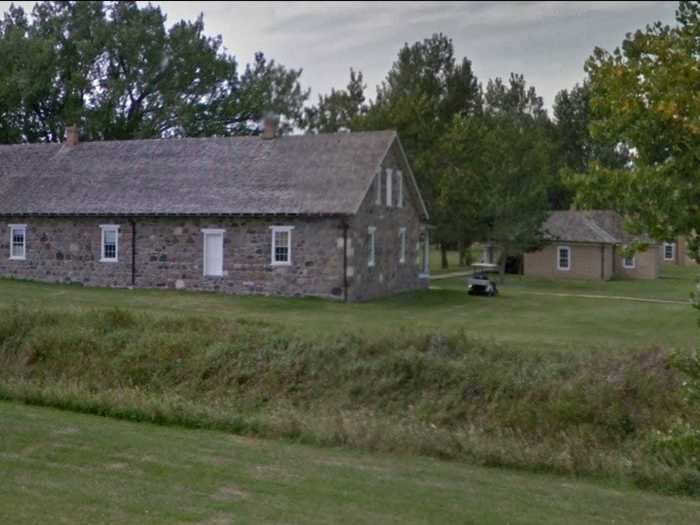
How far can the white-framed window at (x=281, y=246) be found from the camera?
29469mm

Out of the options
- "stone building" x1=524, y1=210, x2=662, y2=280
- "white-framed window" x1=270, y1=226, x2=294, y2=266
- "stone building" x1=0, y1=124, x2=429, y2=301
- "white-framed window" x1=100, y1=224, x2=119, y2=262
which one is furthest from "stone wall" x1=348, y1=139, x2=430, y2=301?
"stone building" x1=524, y1=210, x2=662, y2=280

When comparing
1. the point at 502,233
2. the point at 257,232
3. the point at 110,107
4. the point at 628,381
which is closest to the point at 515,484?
the point at 628,381

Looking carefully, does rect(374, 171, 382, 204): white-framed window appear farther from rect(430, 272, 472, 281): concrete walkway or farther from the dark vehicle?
rect(430, 272, 472, 281): concrete walkway

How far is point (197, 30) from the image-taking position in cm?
5441

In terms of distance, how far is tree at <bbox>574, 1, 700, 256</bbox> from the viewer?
5609mm

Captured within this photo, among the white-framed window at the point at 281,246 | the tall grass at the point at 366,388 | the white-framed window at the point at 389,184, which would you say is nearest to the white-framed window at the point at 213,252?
the white-framed window at the point at 281,246

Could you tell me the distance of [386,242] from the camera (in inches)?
1298

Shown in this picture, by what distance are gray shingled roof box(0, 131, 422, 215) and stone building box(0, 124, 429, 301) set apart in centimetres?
6

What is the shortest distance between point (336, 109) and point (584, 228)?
66.2ft

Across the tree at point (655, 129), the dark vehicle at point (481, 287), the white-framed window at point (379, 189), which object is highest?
the white-framed window at point (379, 189)

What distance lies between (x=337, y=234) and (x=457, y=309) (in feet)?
15.5

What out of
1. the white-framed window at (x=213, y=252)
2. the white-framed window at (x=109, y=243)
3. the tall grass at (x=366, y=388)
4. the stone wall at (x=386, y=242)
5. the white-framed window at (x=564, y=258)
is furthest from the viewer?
the white-framed window at (x=564, y=258)

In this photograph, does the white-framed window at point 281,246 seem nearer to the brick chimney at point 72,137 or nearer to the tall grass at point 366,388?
the tall grass at point 366,388

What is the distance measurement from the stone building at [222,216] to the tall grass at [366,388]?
8.98 meters
